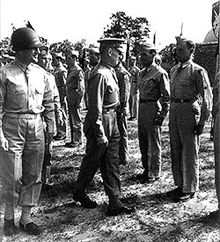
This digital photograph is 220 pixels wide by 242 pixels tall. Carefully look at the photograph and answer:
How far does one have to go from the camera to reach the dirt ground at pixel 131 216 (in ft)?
13.3

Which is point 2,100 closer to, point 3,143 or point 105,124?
point 3,143

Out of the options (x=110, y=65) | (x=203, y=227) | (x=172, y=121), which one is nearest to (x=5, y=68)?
(x=110, y=65)

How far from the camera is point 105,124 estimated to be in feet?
14.8

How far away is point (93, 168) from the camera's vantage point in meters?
4.66

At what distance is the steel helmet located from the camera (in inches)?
149

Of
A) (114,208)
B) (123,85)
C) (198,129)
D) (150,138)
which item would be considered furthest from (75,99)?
(114,208)

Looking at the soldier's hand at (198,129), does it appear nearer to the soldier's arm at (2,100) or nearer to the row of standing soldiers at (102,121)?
the row of standing soldiers at (102,121)

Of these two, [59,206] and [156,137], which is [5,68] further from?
[156,137]

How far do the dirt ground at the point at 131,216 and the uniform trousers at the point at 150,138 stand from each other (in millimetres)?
244

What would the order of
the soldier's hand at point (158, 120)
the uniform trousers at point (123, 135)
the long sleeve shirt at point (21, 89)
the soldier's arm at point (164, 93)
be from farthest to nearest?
the uniform trousers at point (123, 135), the soldier's hand at point (158, 120), the soldier's arm at point (164, 93), the long sleeve shirt at point (21, 89)

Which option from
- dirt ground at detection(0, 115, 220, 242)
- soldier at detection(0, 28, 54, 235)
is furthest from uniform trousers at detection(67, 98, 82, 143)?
soldier at detection(0, 28, 54, 235)

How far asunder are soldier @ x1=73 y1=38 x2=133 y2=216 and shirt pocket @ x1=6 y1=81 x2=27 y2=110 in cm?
87

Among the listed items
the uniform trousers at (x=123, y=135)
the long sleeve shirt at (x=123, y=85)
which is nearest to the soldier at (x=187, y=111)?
the uniform trousers at (x=123, y=135)

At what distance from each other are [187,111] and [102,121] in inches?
45.0
